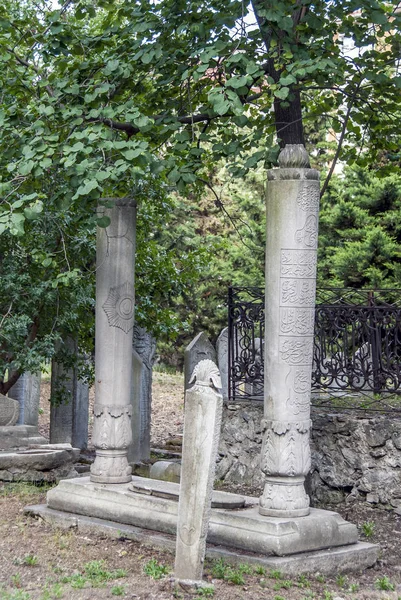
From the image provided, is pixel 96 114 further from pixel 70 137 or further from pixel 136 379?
pixel 136 379

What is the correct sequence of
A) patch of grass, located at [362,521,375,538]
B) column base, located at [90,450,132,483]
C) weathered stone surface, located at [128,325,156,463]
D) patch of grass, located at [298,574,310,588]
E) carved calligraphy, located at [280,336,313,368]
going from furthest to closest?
1. weathered stone surface, located at [128,325,156,463]
2. patch of grass, located at [362,521,375,538]
3. column base, located at [90,450,132,483]
4. carved calligraphy, located at [280,336,313,368]
5. patch of grass, located at [298,574,310,588]

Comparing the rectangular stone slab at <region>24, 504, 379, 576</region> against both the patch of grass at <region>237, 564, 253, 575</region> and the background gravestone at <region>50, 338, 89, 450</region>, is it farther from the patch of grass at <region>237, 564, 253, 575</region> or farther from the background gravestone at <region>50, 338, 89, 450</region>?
Answer: the background gravestone at <region>50, 338, 89, 450</region>

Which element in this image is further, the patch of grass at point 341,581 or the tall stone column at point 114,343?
the tall stone column at point 114,343

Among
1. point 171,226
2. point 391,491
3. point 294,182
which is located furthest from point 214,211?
point 294,182

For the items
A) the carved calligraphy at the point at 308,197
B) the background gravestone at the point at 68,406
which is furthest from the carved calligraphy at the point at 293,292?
the background gravestone at the point at 68,406

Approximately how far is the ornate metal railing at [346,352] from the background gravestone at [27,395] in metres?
3.28

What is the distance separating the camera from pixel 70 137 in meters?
7.14

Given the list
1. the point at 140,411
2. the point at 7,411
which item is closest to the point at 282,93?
the point at 7,411

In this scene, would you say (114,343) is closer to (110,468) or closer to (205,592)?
(110,468)

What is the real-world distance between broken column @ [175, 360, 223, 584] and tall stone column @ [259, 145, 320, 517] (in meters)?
0.94

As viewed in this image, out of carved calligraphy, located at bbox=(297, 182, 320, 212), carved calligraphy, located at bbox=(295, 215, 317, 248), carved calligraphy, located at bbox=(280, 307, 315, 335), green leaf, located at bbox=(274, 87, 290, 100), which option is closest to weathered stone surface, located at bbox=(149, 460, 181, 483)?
carved calligraphy, located at bbox=(280, 307, 315, 335)

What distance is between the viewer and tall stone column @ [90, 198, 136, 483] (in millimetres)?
7715

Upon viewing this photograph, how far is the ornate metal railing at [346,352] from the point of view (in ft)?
31.5

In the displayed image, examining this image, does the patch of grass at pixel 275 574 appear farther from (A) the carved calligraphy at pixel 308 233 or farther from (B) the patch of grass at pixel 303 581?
(A) the carved calligraphy at pixel 308 233
